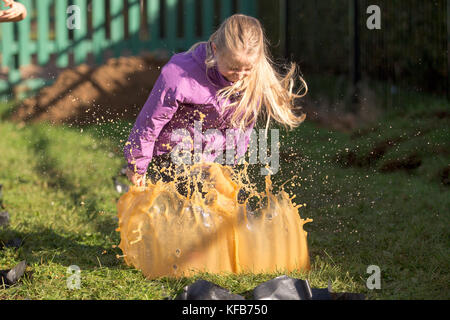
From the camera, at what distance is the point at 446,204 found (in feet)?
16.0

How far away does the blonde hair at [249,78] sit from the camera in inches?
129

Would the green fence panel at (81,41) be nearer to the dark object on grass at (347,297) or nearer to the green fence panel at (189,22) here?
the green fence panel at (189,22)

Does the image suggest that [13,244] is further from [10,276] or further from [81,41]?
[81,41]

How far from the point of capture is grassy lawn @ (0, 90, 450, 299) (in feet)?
10.6

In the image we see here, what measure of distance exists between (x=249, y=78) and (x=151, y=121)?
0.60 m

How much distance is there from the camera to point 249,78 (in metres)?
3.45

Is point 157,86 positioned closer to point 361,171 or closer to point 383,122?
point 361,171

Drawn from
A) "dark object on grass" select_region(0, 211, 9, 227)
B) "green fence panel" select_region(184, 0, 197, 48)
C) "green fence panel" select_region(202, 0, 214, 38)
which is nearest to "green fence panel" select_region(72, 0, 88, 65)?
"green fence panel" select_region(184, 0, 197, 48)

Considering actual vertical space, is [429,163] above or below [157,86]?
below

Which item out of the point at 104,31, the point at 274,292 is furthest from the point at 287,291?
the point at 104,31

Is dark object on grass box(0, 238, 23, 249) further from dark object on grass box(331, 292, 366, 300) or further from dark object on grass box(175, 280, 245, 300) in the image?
dark object on grass box(331, 292, 366, 300)

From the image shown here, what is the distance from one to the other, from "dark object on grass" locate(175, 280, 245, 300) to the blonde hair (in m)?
0.92
